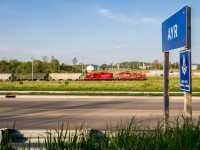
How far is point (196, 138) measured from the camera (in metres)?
3.74

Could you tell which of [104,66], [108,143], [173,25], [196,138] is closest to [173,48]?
Result: [173,25]

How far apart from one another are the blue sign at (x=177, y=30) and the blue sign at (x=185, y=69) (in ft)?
0.43

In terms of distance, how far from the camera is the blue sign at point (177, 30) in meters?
4.58

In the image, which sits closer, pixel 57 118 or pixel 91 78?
pixel 57 118

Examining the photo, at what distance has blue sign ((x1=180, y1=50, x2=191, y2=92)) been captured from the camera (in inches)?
181

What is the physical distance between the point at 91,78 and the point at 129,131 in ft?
173

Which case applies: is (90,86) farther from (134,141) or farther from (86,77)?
(134,141)

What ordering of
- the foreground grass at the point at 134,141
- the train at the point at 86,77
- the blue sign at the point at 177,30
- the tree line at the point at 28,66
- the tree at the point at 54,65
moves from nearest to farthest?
the foreground grass at the point at 134,141, the blue sign at the point at 177,30, the train at the point at 86,77, the tree line at the point at 28,66, the tree at the point at 54,65

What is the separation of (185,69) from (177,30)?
663mm

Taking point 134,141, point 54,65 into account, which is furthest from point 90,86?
point 54,65

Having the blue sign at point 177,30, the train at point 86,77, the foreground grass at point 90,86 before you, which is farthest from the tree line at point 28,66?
the blue sign at point 177,30

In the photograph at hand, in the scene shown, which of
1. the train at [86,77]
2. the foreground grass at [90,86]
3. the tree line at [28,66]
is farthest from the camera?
the tree line at [28,66]

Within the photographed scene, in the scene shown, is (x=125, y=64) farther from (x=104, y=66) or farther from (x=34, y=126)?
(x=34, y=126)

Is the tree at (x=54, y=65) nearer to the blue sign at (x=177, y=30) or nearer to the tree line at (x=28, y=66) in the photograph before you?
the tree line at (x=28, y=66)
